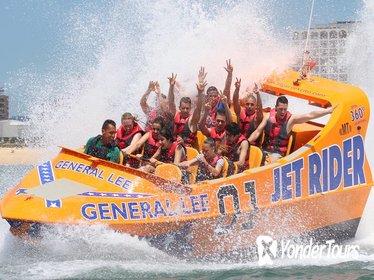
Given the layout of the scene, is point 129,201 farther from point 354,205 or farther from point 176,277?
point 354,205

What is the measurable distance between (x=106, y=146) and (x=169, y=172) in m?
0.83

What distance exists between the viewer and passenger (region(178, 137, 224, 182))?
26.4 feet

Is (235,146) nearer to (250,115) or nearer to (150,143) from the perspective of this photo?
(250,115)

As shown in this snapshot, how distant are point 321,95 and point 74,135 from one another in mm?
5521

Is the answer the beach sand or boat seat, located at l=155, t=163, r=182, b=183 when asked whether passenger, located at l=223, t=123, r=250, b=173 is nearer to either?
boat seat, located at l=155, t=163, r=182, b=183

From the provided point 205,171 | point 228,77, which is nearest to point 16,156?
point 228,77

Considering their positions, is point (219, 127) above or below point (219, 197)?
above

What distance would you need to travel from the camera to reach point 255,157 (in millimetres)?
8586

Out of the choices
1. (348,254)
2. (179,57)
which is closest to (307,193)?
(348,254)

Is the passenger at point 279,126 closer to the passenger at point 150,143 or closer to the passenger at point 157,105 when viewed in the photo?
the passenger at point 150,143

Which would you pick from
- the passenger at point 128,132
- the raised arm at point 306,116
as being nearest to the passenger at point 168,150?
the passenger at point 128,132

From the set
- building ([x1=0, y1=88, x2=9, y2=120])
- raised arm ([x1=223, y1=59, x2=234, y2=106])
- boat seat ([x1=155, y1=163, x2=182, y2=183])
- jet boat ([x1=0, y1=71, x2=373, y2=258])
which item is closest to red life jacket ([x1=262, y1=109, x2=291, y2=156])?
jet boat ([x1=0, y1=71, x2=373, y2=258])

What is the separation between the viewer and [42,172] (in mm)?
8016

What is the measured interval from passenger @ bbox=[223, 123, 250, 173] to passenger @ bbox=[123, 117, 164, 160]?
77 cm
